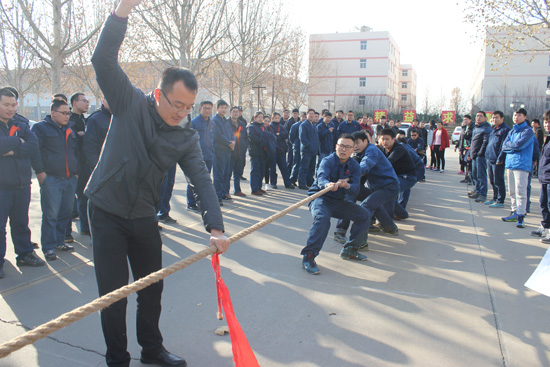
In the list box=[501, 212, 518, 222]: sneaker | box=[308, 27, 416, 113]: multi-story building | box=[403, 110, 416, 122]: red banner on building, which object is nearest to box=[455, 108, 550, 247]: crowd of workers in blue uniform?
box=[501, 212, 518, 222]: sneaker

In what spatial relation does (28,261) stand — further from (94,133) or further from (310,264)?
(310,264)

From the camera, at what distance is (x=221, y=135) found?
7.50 metres

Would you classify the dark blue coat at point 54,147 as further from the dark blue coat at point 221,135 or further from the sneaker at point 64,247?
the dark blue coat at point 221,135

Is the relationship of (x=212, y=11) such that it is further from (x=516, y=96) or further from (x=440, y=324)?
(x=516, y=96)

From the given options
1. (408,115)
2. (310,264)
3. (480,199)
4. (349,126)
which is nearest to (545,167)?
(480,199)

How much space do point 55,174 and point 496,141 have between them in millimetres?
7622

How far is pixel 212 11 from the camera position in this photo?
1379 centimetres

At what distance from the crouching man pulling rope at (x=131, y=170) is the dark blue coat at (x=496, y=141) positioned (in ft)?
23.3

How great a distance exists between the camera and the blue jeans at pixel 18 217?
13.3ft

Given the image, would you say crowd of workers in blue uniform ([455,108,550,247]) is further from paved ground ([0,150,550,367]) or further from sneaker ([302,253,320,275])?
sneaker ([302,253,320,275])

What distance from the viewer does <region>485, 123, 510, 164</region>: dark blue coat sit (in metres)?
7.58

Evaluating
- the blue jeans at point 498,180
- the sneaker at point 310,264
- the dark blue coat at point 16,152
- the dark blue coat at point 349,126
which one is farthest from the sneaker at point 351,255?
the dark blue coat at point 349,126

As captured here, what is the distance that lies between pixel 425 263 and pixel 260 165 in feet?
16.2

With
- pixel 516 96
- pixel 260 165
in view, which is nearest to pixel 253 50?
pixel 260 165
